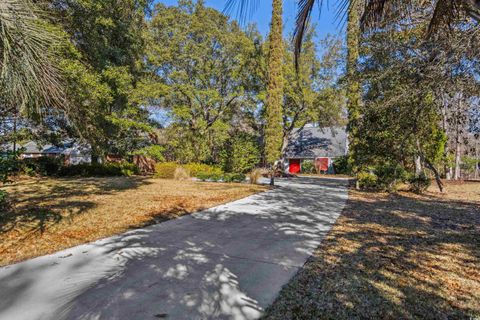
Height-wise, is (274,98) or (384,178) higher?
(274,98)

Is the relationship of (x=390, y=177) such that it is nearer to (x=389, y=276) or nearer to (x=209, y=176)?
(x=209, y=176)

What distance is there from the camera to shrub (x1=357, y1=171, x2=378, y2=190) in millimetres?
12878

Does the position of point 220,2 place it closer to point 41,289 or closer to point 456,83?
point 41,289

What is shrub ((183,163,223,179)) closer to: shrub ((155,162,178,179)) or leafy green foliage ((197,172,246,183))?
leafy green foliage ((197,172,246,183))

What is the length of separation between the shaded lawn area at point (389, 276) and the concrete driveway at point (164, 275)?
293mm

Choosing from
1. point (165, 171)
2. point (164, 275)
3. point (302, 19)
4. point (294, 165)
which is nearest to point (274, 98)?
point (165, 171)

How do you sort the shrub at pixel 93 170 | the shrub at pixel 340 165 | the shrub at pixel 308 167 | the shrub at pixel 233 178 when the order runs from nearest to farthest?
the shrub at pixel 233 178 → the shrub at pixel 93 170 → the shrub at pixel 340 165 → the shrub at pixel 308 167

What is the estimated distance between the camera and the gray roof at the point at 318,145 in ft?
97.4

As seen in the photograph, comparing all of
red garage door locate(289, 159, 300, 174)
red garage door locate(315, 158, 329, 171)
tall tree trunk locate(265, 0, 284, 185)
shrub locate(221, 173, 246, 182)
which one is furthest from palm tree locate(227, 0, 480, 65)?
red garage door locate(289, 159, 300, 174)

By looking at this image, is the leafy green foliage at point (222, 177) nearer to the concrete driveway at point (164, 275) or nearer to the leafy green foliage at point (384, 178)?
the leafy green foliage at point (384, 178)

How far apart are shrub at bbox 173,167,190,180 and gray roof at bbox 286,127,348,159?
15.2 meters

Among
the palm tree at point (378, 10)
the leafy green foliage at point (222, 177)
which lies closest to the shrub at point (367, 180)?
the leafy green foliage at point (222, 177)

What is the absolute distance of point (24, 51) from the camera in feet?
6.59

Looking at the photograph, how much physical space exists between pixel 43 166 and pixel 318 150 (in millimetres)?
25230
